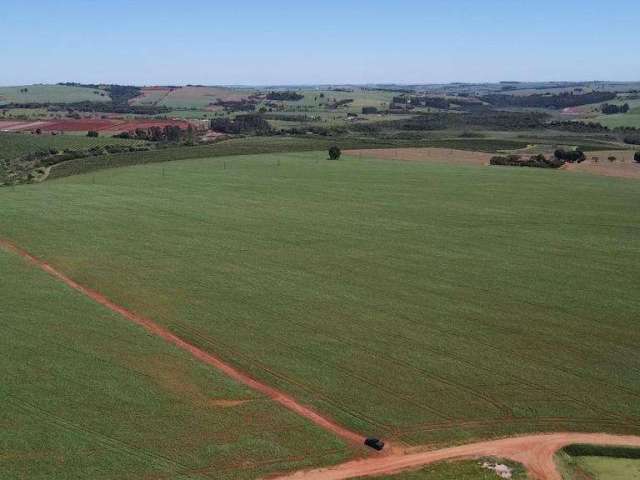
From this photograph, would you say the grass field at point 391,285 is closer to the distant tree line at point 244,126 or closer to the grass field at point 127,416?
the grass field at point 127,416

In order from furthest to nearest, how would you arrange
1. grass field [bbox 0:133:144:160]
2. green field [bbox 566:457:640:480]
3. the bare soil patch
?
grass field [bbox 0:133:144:160], the bare soil patch, green field [bbox 566:457:640:480]

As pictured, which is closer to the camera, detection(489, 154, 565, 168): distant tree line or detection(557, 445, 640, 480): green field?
detection(557, 445, 640, 480): green field

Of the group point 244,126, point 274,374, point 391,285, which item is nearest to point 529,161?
point 391,285

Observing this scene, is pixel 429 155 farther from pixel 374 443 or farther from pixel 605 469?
pixel 374 443

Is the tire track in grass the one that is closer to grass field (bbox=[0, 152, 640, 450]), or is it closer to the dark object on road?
grass field (bbox=[0, 152, 640, 450])

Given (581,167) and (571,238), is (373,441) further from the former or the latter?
(581,167)

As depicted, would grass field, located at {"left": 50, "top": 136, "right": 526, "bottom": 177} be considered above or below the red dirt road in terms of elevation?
above

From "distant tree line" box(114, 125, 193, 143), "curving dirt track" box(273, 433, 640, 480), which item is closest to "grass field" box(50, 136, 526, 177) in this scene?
"distant tree line" box(114, 125, 193, 143)

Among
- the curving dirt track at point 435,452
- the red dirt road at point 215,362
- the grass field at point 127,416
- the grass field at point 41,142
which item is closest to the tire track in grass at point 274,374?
the red dirt road at point 215,362
